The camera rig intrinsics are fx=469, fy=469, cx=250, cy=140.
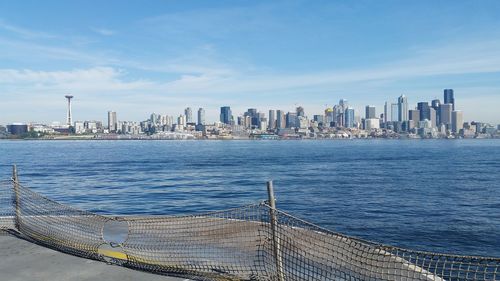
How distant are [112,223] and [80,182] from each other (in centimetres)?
3234

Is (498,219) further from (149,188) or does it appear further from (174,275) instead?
(149,188)

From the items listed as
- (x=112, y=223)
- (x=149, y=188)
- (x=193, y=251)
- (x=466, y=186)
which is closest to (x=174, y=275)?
(x=193, y=251)

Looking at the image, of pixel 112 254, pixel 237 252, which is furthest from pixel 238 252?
pixel 112 254

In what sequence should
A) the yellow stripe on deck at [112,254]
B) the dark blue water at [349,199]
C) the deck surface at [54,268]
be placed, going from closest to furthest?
the deck surface at [54,268] < the yellow stripe on deck at [112,254] < the dark blue water at [349,199]

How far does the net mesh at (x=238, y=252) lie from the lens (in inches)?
321

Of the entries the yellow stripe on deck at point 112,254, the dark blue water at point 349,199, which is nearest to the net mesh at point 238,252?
the yellow stripe on deck at point 112,254

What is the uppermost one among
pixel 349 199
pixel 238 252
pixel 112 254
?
pixel 112 254

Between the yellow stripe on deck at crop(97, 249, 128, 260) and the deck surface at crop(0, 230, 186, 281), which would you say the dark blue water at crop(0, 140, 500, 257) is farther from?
the deck surface at crop(0, 230, 186, 281)

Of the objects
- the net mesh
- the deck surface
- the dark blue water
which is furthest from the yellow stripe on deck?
the dark blue water

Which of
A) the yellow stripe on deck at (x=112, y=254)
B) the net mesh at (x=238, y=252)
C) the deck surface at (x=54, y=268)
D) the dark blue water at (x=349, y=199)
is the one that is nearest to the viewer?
the deck surface at (x=54, y=268)

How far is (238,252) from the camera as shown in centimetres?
1085

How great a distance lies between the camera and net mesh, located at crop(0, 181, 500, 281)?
8.16m

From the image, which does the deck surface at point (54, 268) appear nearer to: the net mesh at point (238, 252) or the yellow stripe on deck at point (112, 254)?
the net mesh at point (238, 252)

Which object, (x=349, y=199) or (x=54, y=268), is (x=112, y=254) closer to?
(x=54, y=268)
